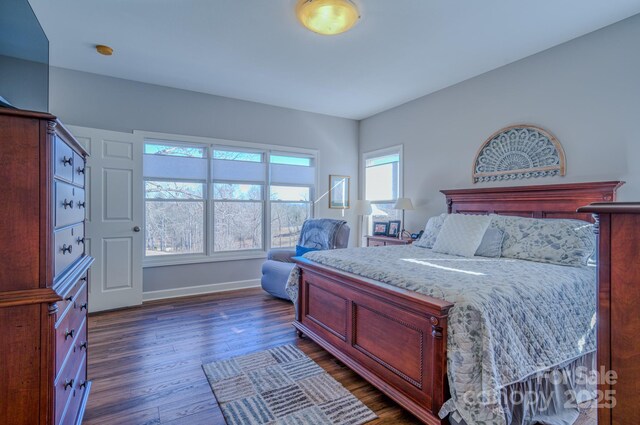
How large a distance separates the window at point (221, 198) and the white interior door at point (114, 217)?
24 centimetres

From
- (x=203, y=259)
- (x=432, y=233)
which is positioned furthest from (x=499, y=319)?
(x=203, y=259)

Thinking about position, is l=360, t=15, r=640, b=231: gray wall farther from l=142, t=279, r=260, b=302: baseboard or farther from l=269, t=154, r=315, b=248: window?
l=142, t=279, r=260, b=302: baseboard

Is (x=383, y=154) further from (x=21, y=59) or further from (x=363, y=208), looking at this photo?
(x=21, y=59)

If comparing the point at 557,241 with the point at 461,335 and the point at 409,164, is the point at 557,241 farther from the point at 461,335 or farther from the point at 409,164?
the point at 409,164

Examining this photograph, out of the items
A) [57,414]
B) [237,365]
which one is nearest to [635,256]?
[57,414]

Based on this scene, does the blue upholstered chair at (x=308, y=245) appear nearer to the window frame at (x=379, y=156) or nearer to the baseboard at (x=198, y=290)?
the baseboard at (x=198, y=290)

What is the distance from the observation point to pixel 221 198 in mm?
4559

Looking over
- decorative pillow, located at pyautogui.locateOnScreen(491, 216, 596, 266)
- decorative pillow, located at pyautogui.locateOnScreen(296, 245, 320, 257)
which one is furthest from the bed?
decorative pillow, located at pyautogui.locateOnScreen(296, 245, 320, 257)

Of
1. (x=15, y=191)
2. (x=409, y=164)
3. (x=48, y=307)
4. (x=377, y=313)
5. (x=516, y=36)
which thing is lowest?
(x=377, y=313)

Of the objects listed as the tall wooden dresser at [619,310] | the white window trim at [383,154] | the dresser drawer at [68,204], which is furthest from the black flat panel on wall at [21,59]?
the white window trim at [383,154]

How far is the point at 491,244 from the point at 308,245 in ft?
7.24

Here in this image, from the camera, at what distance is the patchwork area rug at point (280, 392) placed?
1865mm

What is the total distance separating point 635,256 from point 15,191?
183 cm

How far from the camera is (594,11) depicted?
2508mm
